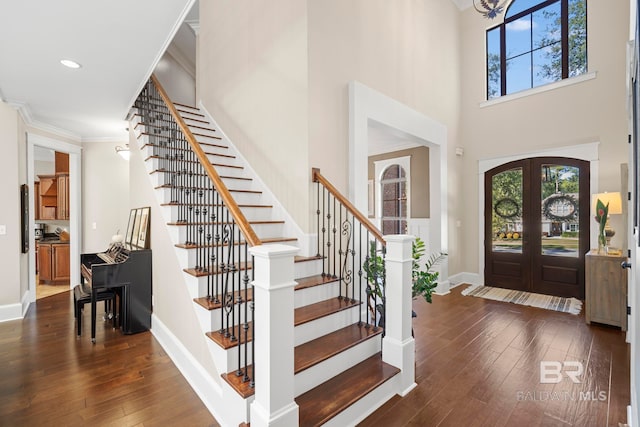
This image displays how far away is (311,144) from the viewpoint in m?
3.13

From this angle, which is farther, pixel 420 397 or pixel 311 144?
pixel 311 144

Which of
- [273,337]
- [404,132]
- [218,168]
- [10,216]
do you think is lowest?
[273,337]

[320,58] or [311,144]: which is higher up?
[320,58]

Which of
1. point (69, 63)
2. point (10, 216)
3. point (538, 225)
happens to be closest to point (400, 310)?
point (69, 63)

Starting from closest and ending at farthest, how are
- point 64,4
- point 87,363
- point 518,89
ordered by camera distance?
point 64,4
point 87,363
point 518,89

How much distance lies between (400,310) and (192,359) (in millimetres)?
1696

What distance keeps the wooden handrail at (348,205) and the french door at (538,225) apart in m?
3.69

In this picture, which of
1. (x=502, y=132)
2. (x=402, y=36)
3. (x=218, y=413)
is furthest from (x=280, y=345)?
(x=502, y=132)

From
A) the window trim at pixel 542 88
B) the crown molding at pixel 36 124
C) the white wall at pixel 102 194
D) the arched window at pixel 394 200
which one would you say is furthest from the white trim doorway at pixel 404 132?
the white wall at pixel 102 194

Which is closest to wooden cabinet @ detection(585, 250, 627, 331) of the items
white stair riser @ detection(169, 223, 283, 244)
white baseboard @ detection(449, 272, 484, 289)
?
white baseboard @ detection(449, 272, 484, 289)

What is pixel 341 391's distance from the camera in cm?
206

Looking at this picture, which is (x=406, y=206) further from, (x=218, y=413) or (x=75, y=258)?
(x=75, y=258)

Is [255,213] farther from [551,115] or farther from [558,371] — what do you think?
[551,115]

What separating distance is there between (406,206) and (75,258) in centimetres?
614
